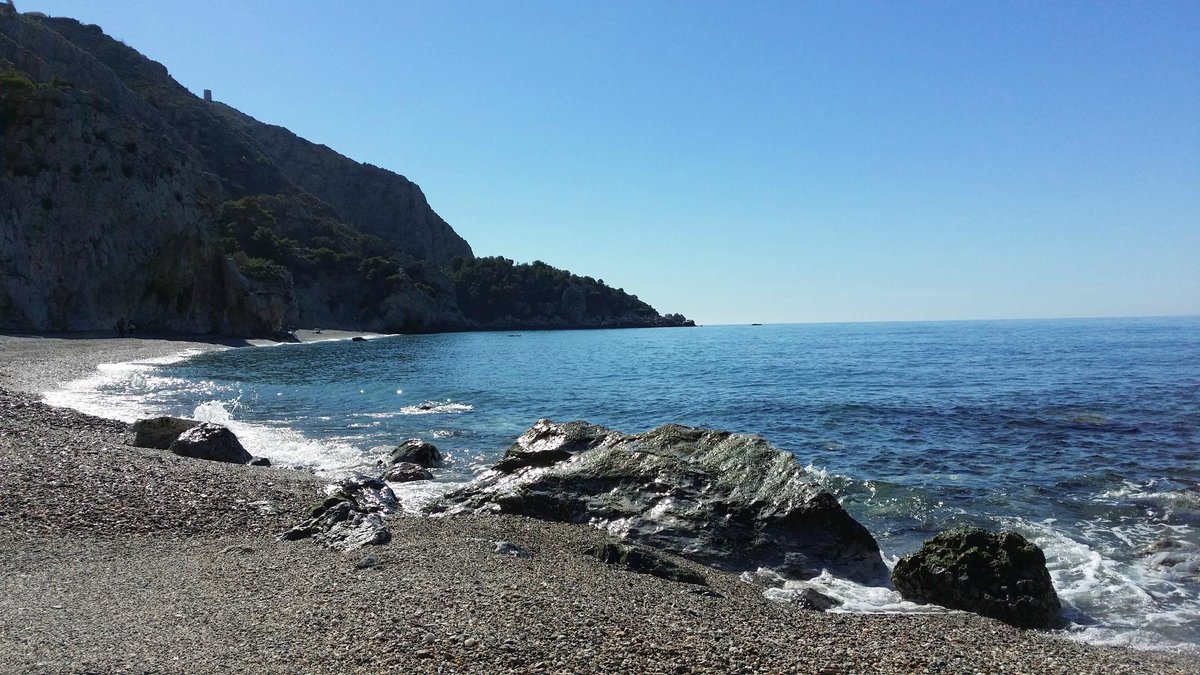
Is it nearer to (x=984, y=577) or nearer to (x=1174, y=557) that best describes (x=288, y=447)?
(x=984, y=577)

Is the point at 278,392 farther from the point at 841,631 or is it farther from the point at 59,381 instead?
the point at 841,631

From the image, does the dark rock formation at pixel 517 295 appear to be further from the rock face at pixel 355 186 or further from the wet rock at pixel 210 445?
the wet rock at pixel 210 445

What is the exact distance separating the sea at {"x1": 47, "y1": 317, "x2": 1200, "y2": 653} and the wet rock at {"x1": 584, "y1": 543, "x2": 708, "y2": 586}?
215cm

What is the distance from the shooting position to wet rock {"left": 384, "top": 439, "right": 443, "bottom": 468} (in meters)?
17.9

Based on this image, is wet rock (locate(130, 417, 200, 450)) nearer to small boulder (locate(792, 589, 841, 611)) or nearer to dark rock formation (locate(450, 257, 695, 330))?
small boulder (locate(792, 589, 841, 611))

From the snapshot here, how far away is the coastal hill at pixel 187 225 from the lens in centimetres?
6007

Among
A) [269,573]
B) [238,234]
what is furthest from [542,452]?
[238,234]

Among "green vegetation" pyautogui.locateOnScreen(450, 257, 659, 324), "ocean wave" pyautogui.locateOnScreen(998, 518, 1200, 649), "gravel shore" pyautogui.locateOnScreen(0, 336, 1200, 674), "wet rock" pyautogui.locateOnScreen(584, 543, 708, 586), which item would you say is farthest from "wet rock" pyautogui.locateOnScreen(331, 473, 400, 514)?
"green vegetation" pyautogui.locateOnScreen(450, 257, 659, 324)

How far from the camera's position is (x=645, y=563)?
31.0ft

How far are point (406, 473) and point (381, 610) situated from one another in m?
10.1

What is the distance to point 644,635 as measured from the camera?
630 centimetres

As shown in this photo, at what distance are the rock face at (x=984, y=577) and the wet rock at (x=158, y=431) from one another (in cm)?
1667

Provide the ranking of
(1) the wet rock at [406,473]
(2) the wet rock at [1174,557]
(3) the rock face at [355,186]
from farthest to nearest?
(3) the rock face at [355,186]
(1) the wet rock at [406,473]
(2) the wet rock at [1174,557]

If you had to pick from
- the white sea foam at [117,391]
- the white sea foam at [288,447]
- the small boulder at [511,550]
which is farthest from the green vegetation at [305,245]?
the small boulder at [511,550]
